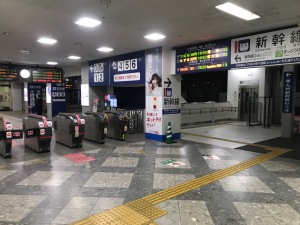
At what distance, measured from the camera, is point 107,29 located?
5738mm

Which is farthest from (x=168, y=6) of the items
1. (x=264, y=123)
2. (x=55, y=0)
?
(x=264, y=123)

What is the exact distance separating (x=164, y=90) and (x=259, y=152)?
133 inches

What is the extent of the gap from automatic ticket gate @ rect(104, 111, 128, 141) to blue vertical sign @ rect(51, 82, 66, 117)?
686 cm

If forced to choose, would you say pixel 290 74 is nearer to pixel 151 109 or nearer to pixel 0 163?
pixel 151 109

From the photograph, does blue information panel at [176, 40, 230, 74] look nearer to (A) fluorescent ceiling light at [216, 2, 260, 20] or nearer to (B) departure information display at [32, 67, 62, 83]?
(A) fluorescent ceiling light at [216, 2, 260, 20]

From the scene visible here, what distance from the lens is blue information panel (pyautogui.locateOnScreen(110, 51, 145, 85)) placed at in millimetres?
8672

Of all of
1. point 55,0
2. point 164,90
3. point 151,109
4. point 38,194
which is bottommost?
point 38,194

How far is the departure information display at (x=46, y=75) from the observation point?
37.5ft

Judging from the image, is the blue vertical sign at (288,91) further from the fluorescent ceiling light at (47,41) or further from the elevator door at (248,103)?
the fluorescent ceiling light at (47,41)

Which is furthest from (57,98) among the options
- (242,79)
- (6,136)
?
(242,79)

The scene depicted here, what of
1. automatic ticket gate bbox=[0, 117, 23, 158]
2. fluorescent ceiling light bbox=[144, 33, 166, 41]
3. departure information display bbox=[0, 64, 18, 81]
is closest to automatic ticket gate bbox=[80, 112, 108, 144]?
automatic ticket gate bbox=[0, 117, 23, 158]

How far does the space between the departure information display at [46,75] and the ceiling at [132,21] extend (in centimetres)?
395

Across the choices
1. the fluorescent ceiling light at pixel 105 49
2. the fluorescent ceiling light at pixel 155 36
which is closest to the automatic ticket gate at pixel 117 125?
the fluorescent ceiling light at pixel 105 49

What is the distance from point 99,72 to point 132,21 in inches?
240
